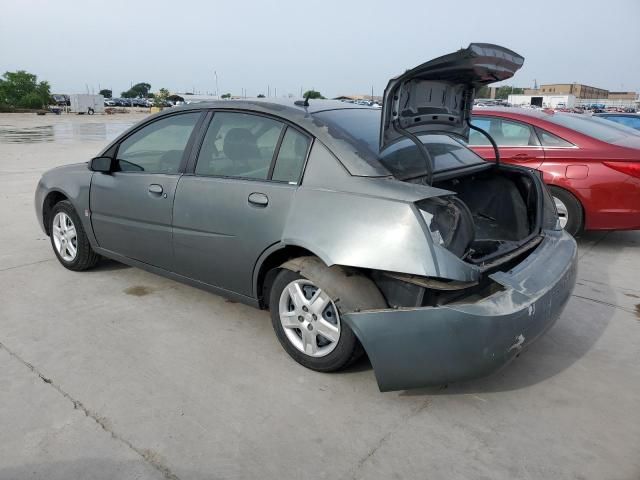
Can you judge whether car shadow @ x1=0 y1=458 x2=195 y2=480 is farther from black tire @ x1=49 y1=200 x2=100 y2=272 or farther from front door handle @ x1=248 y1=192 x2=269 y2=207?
black tire @ x1=49 y1=200 x2=100 y2=272

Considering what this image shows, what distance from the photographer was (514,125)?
19.5ft

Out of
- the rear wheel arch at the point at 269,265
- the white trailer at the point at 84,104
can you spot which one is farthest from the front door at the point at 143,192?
the white trailer at the point at 84,104

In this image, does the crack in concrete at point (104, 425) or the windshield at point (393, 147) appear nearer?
the crack in concrete at point (104, 425)

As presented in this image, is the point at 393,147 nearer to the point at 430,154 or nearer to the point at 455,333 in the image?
the point at 430,154

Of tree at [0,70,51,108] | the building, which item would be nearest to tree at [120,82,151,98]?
tree at [0,70,51,108]

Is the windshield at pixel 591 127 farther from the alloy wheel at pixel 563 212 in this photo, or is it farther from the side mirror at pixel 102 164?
the side mirror at pixel 102 164

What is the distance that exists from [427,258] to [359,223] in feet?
1.30

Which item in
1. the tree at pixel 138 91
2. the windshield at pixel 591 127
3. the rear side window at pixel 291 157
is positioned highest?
the tree at pixel 138 91

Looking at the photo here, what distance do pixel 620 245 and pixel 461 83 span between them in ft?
12.3

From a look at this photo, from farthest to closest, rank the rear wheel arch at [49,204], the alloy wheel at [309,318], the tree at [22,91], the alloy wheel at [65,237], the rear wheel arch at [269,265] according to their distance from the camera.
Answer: the tree at [22,91] < the rear wheel arch at [49,204] < the alloy wheel at [65,237] < the rear wheel arch at [269,265] < the alloy wheel at [309,318]

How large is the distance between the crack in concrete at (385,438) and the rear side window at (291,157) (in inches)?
55.5

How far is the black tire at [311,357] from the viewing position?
279 centimetres

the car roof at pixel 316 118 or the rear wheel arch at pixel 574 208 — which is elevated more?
the car roof at pixel 316 118

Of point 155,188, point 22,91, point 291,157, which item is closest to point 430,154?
point 291,157
